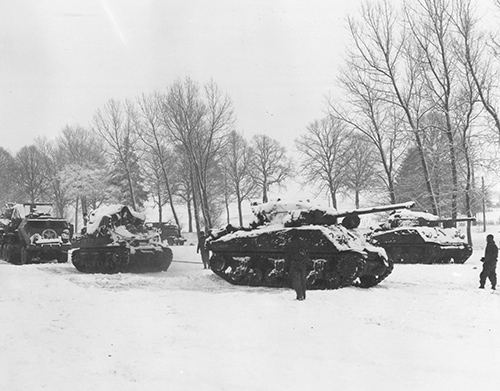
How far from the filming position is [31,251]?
21.4 m

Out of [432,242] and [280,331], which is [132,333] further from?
[432,242]

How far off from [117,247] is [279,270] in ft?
21.5

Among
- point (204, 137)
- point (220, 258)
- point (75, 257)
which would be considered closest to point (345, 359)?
point (220, 258)

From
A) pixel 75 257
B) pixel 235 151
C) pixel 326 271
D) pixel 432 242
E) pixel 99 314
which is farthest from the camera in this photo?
pixel 235 151

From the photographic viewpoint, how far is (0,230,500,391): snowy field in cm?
534

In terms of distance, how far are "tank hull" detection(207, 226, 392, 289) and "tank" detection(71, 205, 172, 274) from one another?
4.21 metres

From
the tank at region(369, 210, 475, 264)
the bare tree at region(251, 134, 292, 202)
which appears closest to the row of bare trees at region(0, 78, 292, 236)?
the bare tree at region(251, 134, 292, 202)

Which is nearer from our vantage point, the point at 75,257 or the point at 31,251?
the point at 75,257

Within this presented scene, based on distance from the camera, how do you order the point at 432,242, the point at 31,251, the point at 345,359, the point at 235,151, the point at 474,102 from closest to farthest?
the point at 345,359 < the point at 432,242 < the point at 31,251 < the point at 474,102 < the point at 235,151

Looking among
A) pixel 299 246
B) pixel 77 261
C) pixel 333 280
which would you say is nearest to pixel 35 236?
pixel 77 261

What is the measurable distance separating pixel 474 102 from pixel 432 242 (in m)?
9.84

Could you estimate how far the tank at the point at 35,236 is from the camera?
2144 cm

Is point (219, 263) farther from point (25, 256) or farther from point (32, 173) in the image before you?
point (32, 173)

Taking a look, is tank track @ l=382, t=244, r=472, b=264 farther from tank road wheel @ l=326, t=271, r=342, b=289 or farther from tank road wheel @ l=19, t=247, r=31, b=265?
tank road wheel @ l=19, t=247, r=31, b=265
